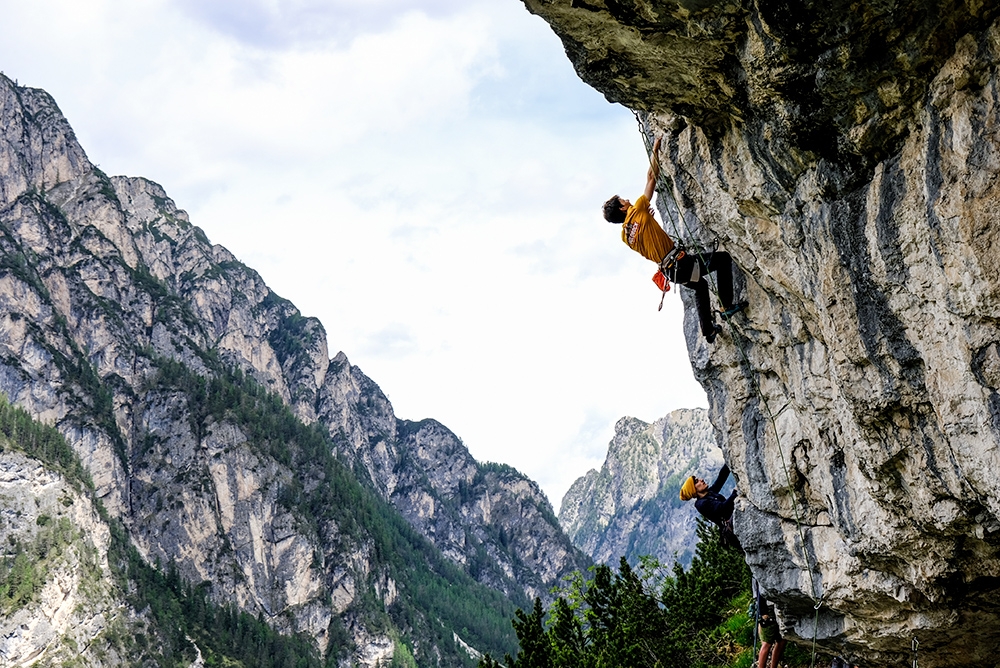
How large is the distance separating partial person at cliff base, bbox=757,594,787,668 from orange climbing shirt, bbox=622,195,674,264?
5.22m

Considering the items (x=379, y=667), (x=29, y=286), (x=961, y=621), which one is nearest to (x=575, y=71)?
(x=961, y=621)

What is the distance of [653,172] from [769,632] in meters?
6.65

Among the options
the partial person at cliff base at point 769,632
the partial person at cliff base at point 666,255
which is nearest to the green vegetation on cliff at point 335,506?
the partial person at cliff base at point 769,632

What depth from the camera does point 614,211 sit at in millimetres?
10109

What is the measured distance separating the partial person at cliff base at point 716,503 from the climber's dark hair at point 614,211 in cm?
371

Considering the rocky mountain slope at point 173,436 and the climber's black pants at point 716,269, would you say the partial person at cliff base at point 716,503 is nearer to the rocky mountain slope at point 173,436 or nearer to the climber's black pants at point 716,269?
the climber's black pants at point 716,269

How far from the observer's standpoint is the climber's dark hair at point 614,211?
10.0 metres

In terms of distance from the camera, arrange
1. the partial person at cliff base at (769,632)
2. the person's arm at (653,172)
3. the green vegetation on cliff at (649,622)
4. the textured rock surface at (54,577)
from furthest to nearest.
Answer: the textured rock surface at (54,577) < the green vegetation on cliff at (649,622) < the partial person at cliff base at (769,632) < the person's arm at (653,172)

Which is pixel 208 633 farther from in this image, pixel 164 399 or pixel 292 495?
pixel 164 399

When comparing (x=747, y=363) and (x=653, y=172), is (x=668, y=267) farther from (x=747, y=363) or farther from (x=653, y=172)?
(x=747, y=363)

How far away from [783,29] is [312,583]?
562ft

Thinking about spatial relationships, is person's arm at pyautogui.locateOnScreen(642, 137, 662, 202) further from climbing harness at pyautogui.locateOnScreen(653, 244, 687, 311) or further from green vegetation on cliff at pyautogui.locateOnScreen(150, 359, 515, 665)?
green vegetation on cliff at pyautogui.locateOnScreen(150, 359, 515, 665)

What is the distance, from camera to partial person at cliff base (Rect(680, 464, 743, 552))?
11547 mm

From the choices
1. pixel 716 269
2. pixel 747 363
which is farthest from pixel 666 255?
pixel 747 363
